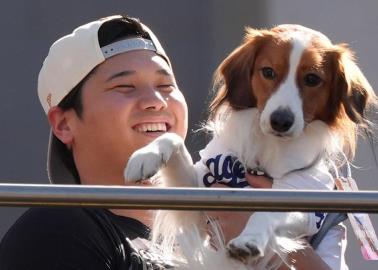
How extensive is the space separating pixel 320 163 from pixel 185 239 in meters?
0.44

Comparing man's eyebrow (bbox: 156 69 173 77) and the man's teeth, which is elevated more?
man's eyebrow (bbox: 156 69 173 77)

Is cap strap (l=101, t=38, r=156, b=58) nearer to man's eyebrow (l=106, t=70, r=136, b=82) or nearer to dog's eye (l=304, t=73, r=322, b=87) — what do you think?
man's eyebrow (l=106, t=70, r=136, b=82)

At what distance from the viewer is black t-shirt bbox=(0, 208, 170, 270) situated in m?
→ 2.56

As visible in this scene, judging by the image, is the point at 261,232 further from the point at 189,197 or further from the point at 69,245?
the point at 189,197

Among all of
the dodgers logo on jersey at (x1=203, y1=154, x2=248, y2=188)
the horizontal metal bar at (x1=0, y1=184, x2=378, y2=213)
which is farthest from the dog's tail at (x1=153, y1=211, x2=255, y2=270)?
the horizontal metal bar at (x1=0, y1=184, x2=378, y2=213)

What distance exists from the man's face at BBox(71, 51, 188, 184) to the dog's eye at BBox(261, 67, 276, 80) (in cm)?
28

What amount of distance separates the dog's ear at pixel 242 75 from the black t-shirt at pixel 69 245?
1.82 feet

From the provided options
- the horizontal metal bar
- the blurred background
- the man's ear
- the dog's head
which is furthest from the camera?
the blurred background

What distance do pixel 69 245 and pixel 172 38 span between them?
300 centimetres

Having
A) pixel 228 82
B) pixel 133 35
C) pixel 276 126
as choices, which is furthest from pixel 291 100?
pixel 133 35

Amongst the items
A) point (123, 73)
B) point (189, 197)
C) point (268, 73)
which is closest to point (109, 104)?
point (123, 73)

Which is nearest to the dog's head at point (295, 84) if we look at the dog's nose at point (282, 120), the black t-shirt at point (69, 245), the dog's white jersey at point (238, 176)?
the dog's nose at point (282, 120)

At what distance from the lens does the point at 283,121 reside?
2822 mm

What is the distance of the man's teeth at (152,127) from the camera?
3.00 m
